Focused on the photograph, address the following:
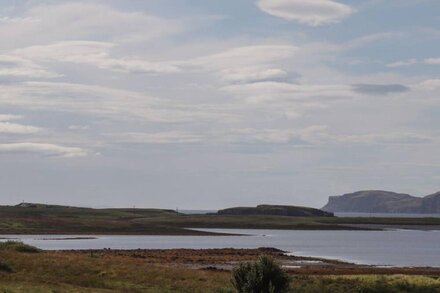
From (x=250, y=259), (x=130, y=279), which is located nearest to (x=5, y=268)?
(x=130, y=279)

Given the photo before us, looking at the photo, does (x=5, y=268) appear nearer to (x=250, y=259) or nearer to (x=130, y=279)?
(x=130, y=279)

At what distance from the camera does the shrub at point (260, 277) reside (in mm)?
47875

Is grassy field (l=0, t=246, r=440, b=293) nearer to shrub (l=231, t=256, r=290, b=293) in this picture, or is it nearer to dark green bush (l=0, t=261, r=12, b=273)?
dark green bush (l=0, t=261, r=12, b=273)

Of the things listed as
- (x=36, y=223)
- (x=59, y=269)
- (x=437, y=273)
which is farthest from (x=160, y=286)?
(x=36, y=223)

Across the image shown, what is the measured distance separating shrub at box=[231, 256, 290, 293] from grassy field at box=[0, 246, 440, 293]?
4.49m

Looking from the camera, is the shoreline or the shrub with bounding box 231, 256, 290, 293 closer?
the shrub with bounding box 231, 256, 290, 293

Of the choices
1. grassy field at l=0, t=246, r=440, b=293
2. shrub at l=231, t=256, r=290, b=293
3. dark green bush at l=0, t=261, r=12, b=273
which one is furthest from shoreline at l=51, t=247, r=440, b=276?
shrub at l=231, t=256, r=290, b=293

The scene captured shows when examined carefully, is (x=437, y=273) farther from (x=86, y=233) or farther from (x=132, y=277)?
(x=86, y=233)

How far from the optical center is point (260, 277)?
157 ft

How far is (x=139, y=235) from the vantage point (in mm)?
191375

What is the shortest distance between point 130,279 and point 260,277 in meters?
17.3

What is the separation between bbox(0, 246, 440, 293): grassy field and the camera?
56875 mm

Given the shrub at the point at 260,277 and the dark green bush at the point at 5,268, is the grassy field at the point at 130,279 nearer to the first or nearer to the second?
the dark green bush at the point at 5,268

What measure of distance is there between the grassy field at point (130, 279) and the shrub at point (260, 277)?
4.49 meters
